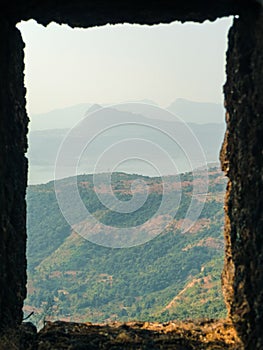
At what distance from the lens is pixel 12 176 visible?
4.32m

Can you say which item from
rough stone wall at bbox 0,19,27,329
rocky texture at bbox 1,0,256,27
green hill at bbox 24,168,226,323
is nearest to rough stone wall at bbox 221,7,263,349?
rocky texture at bbox 1,0,256,27

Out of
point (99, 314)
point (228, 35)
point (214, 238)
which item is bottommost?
point (99, 314)

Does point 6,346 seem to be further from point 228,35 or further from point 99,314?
Result: point 99,314

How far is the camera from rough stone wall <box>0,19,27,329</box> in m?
4.06

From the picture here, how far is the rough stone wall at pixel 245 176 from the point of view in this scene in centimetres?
359

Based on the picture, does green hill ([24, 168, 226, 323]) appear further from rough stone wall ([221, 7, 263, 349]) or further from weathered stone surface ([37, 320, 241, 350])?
rough stone wall ([221, 7, 263, 349])

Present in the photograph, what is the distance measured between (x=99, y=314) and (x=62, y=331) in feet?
115

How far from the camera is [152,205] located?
46.2 meters

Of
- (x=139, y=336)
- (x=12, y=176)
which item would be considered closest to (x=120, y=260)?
(x=139, y=336)

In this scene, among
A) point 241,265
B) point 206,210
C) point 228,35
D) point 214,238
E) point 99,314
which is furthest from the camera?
point 206,210

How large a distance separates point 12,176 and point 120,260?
45.3 metres

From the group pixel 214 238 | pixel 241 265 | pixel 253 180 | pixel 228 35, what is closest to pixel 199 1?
pixel 228 35

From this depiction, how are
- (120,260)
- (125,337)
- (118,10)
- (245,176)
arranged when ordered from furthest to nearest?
(120,260) → (125,337) → (118,10) → (245,176)

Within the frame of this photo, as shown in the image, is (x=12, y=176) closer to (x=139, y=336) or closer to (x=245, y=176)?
(x=139, y=336)
